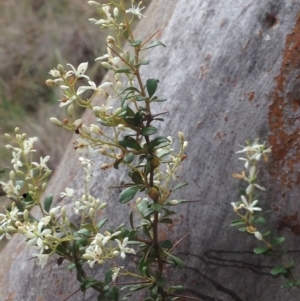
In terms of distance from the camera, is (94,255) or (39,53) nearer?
(94,255)

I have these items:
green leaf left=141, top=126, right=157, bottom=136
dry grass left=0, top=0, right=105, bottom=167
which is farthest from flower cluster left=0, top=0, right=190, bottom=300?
dry grass left=0, top=0, right=105, bottom=167

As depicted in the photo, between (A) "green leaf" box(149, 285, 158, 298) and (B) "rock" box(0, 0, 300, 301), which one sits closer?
(A) "green leaf" box(149, 285, 158, 298)

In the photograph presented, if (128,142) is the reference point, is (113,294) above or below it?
below

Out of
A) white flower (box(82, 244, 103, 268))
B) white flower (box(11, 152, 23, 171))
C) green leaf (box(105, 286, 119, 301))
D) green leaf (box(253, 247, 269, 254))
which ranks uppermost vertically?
green leaf (box(253, 247, 269, 254))

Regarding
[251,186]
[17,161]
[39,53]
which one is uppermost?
[251,186]

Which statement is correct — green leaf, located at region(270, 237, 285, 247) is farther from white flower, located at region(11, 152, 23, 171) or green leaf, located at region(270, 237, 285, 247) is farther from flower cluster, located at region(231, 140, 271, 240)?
white flower, located at region(11, 152, 23, 171)

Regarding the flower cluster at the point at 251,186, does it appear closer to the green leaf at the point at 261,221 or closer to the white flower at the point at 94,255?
the green leaf at the point at 261,221

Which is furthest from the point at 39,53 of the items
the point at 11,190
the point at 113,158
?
the point at 113,158

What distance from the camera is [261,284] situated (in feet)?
Answer: 3.15

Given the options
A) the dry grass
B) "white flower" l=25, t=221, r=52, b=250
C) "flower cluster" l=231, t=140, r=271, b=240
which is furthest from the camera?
the dry grass

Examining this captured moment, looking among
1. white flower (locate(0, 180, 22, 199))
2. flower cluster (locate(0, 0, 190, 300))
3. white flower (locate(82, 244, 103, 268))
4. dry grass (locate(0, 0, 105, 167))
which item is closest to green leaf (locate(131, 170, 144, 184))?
flower cluster (locate(0, 0, 190, 300))

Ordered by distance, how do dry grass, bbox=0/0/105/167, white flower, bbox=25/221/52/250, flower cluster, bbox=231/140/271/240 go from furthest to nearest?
dry grass, bbox=0/0/105/167
flower cluster, bbox=231/140/271/240
white flower, bbox=25/221/52/250

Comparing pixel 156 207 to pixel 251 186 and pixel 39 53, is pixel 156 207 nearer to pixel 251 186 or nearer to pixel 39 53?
pixel 251 186

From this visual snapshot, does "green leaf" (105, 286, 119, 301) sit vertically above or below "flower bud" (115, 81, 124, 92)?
below
